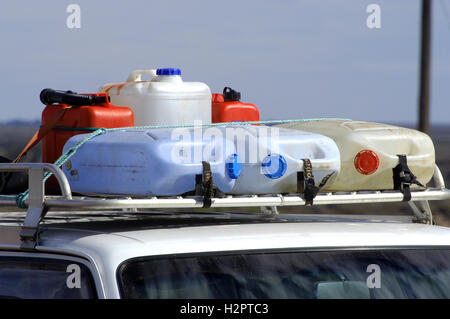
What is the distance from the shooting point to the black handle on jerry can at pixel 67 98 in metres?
4.29

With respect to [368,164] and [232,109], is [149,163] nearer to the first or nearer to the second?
[368,164]

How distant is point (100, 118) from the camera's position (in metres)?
4.19

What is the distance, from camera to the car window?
10.6 ft

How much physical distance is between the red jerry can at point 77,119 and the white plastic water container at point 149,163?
0.33 meters

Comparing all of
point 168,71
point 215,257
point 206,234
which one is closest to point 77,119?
point 168,71

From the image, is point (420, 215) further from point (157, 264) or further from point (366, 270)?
point (157, 264)

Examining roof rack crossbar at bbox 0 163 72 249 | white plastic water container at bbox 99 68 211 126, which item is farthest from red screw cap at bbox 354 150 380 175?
roof rack crossbar at bbox 0 163 72 249

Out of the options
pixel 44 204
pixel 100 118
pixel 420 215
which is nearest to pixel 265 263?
pixel 44 204

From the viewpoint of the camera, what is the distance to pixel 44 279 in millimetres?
3453

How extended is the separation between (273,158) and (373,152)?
506mm

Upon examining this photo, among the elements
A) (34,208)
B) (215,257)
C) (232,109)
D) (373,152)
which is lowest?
(215,257)

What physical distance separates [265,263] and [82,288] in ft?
2.09

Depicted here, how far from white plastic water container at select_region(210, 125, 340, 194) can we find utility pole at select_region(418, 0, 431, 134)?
525 inches

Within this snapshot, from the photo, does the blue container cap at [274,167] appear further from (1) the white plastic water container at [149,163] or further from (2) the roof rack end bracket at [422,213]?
(2) the roof rack end bracket at [422,213]
